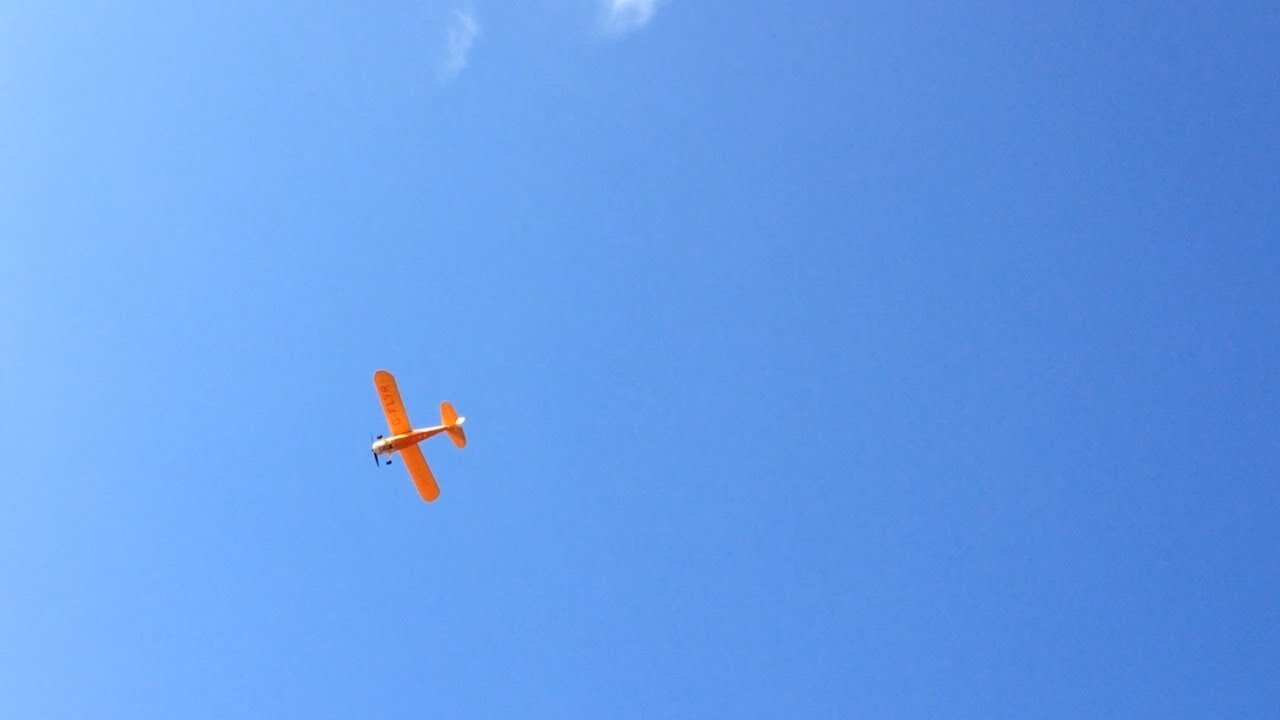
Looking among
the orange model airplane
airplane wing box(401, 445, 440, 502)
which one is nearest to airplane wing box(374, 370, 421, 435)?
the orange model airplane

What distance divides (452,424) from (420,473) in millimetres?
4478

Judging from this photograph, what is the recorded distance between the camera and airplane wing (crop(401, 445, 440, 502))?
60.8m

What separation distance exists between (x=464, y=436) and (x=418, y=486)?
16.3 ft

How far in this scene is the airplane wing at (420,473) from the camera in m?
60.8

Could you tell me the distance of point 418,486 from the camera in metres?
61.2

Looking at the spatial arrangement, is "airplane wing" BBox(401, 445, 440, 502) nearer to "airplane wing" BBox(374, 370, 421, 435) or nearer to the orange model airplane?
the orange model airplane

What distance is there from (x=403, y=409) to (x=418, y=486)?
6.10 m

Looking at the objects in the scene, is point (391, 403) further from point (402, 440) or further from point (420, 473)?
point (420, 473)

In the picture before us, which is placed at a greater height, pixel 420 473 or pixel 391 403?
pixel 391 403

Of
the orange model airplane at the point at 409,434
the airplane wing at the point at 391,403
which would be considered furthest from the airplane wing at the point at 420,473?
the airplane wing at the point at 391,403

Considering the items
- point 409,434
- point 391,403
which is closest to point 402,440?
point 409,434

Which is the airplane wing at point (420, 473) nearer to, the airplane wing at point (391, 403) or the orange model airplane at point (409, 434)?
the orange model airplane at point (409, 434)

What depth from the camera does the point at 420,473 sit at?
61.5 meters

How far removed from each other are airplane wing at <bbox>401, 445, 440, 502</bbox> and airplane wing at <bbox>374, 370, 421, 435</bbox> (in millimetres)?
2012
